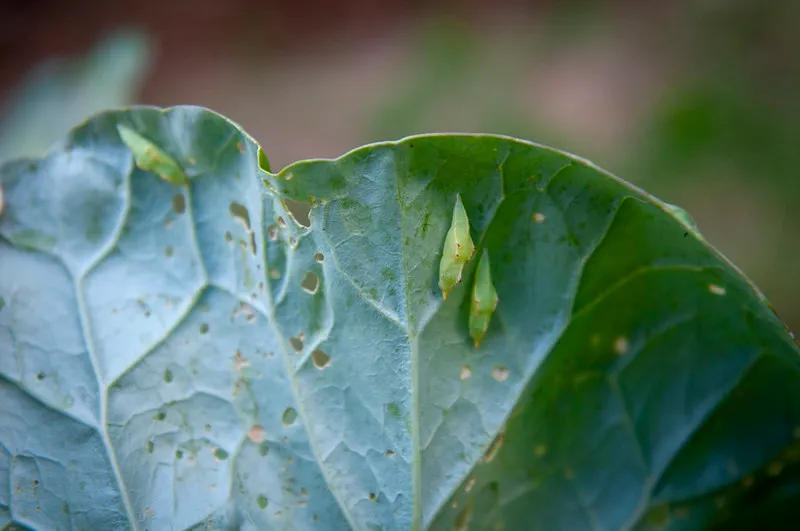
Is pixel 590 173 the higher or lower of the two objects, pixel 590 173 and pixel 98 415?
the higher

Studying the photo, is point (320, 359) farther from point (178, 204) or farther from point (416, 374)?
point (178, 204)

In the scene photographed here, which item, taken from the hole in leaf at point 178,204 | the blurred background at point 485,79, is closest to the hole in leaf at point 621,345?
the hole in leaf at point 178,204

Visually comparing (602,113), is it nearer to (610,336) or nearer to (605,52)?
(605,52)

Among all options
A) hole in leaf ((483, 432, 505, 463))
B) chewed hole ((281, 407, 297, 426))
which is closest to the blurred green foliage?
chewed hole ((281, 407, 297, 426))

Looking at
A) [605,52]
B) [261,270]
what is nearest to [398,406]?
[261,270]

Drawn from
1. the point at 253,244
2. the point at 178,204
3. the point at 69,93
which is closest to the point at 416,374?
the point at 253,244

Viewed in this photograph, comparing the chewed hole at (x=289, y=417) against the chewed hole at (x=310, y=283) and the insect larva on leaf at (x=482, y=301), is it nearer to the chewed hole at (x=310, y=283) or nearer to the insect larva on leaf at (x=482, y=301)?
the chewed hole at (x=310, y=283)

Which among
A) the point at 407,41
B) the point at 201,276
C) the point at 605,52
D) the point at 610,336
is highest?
the point at 605,52
